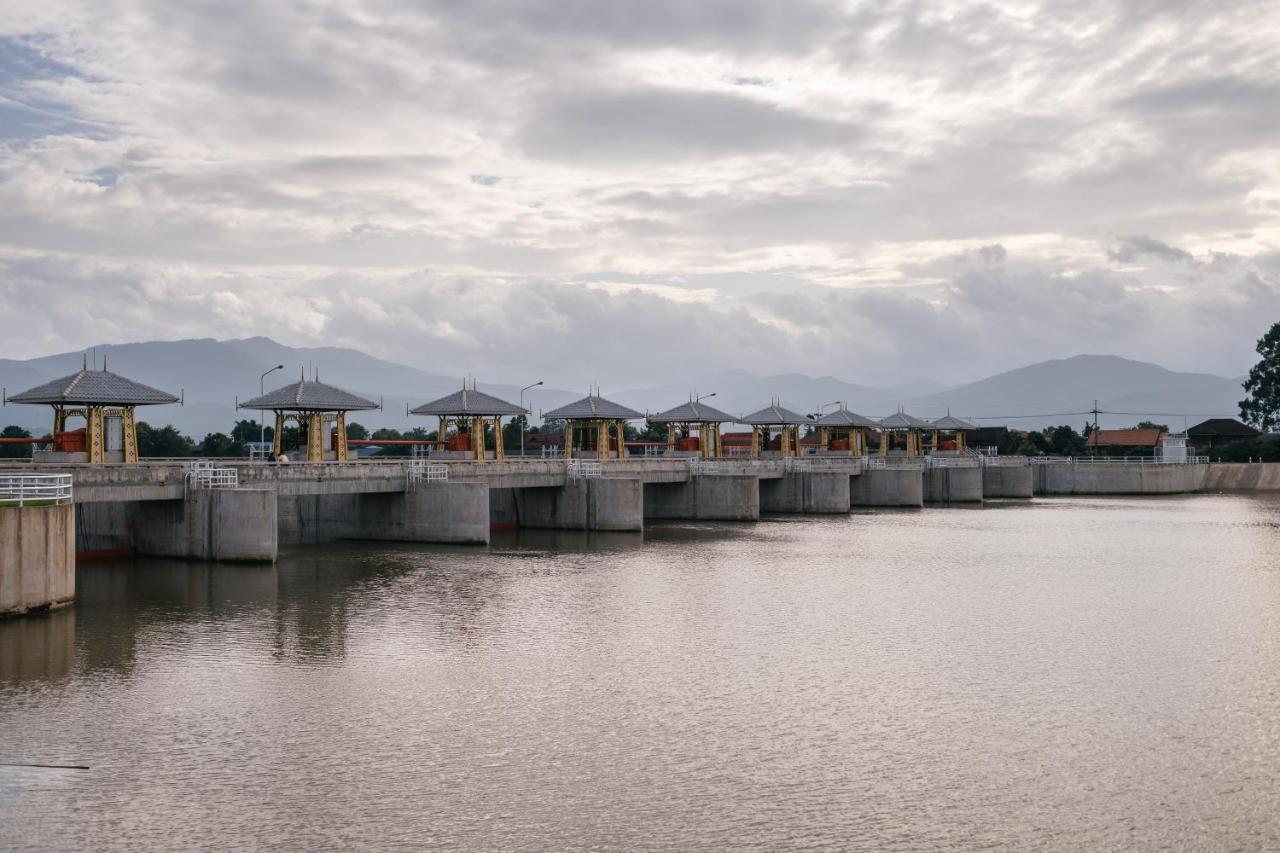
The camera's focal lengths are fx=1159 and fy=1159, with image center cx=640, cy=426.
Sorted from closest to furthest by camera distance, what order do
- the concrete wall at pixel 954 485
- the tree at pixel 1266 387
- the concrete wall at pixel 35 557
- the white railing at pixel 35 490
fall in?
1. the concrete wall at pixel 35 557
2. the white railing at pixel 35 490
3. the concrete wall at pixel 954 485
4. the tree at pixel 1266 387

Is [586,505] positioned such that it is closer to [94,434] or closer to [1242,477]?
[94,434]

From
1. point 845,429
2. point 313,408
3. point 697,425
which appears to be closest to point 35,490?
point 313,408

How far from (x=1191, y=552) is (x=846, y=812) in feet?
143

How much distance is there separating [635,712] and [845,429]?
9070 cm

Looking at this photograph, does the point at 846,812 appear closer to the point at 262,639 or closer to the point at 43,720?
the point at 43,720

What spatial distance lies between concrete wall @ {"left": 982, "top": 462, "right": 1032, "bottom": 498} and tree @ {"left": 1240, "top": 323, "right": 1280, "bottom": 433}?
60.4 meters

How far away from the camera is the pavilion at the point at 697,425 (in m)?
85.6

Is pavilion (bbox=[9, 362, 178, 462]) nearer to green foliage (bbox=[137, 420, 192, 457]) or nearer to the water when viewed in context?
the water

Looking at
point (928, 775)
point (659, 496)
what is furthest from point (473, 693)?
point (659, 496)

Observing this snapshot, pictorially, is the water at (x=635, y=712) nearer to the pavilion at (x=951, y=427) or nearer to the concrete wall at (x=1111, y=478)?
the concrete wall at (x=1111, y=478)

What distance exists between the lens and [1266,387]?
148 metres

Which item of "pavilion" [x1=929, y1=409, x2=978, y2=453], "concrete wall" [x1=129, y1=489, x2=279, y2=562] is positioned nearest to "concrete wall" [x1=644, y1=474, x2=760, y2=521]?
"concrete wall" [x1=129, y1=489, x2=279, y2=562]

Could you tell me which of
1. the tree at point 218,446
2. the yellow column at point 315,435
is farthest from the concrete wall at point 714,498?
the tree at point 218,446

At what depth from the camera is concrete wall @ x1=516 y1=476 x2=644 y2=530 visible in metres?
58.7
